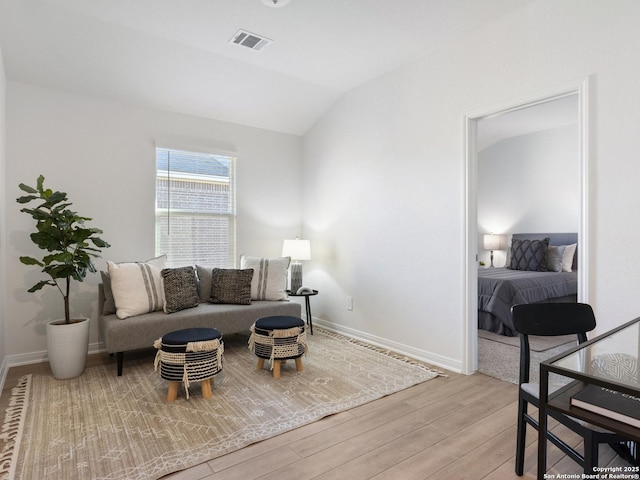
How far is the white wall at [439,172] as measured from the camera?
236 cm

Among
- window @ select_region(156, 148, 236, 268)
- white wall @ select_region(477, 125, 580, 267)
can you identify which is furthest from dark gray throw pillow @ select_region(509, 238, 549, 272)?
window @ select_region(156, 148, 236, 268)

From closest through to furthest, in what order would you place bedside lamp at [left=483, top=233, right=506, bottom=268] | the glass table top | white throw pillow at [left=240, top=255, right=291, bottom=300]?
the glass table top < white throw pillow at [left=240, top=255, right=291, bottom=300] < bedside lamp at [left=483, top=233, right=506, bottom=268]

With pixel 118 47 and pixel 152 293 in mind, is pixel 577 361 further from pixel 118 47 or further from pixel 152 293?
pixel 118 47

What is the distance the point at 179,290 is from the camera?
360 centimetres

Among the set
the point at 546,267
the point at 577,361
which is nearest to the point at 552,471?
the point at 577,361

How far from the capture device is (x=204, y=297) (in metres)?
4.02

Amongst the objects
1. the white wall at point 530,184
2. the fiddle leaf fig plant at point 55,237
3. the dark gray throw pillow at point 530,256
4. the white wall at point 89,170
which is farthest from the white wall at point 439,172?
the white wall at point 530,184

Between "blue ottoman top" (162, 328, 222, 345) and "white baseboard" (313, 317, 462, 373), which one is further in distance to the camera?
"white baseboard" (313, 317, 462, 373)

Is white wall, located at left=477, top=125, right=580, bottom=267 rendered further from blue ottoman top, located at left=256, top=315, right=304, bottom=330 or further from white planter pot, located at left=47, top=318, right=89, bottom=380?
white planter pot, located at left=47, top=318, right=89, bottom=380

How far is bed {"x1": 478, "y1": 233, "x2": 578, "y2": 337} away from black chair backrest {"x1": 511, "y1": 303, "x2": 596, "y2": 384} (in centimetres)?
249

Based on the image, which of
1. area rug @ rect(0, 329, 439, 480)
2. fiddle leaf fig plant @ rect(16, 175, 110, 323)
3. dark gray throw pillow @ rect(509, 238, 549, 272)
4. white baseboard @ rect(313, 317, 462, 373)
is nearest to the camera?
area rug @ rect(0, 329, 439, 480)

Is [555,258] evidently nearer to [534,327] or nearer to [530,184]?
[530,184]

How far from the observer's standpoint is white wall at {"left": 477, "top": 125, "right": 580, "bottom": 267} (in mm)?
5762

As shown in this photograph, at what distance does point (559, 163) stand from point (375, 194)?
3.67 meters
